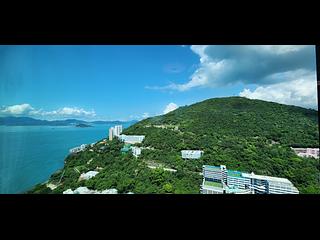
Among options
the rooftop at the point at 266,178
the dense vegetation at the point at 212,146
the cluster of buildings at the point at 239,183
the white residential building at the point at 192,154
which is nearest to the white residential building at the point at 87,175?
the dense vegetation at the point at 212,146

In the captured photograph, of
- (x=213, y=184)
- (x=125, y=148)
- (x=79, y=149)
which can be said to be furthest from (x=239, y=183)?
(x=79, y=149)

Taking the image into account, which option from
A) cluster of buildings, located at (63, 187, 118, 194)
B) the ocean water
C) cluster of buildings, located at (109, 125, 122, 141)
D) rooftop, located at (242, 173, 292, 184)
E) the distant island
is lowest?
cluster of buildings, located at (63, 187, 118, 194)

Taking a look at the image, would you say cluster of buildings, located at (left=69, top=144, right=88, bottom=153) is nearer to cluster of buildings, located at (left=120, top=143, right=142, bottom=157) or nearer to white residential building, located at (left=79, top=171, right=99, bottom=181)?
white residential building, located at (left=79, top=171, right=99, bottom=181)

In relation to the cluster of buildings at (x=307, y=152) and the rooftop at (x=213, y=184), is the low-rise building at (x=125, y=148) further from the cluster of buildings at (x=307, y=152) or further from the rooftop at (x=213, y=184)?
the cluster of buildings at (x=307, y=152)

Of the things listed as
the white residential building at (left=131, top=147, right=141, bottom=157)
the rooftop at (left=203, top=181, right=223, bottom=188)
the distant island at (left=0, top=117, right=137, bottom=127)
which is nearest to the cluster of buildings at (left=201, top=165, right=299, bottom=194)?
the rooftop at (left=203, top=181, right=223, bottom=188)
